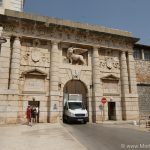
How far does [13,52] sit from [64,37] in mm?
5017

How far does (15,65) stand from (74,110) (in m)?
6.33

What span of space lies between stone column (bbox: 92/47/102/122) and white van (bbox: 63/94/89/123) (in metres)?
1.13

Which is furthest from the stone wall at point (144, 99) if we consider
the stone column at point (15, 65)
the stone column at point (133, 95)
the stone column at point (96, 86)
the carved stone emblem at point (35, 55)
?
the stone column at point (15, 65)

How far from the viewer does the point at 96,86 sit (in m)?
19.0

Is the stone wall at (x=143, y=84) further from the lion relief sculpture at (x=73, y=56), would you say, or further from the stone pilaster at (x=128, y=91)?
the lion relief sculpture at (x=73, y=56)

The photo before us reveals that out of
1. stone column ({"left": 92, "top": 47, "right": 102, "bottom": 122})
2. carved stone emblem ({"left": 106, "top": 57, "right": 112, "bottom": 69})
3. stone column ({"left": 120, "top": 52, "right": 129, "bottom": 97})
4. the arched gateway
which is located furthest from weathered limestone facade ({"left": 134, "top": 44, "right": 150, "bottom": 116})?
the arched gateway

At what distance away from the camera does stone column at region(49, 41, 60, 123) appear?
55.8 feet

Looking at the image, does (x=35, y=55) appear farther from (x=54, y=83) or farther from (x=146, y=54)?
(x=146, y=54)

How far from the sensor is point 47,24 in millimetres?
18078

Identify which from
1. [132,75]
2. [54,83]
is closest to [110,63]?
[132,75]

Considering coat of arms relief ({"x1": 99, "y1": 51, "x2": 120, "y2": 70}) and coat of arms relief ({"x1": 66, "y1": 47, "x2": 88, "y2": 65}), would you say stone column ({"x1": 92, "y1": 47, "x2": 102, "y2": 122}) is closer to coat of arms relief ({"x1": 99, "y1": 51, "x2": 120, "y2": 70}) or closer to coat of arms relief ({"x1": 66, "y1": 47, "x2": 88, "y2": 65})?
coat of arms relief ({"x1": 99, "y1": 51, "x2": 120, "y2": 70})

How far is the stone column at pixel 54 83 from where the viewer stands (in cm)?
1700

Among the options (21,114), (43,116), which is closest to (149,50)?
(43,116)

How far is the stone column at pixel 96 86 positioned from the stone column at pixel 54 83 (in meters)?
3.63
